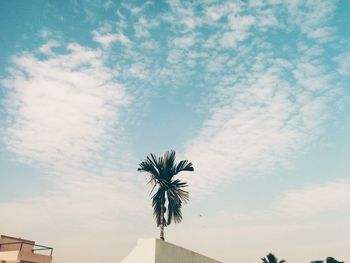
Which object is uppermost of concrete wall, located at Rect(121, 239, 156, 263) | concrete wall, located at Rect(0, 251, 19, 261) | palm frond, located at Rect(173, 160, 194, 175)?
palm frond, located at Rect(173, 160, 194, 175)

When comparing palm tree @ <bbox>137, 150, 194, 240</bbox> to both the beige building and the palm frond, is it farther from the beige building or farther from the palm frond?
the beige building

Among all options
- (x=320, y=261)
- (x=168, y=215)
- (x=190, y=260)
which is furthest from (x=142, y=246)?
(x=320, y=261)

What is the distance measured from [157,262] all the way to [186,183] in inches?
265

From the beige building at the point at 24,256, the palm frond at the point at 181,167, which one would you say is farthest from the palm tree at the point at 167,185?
the beige building at the point at 24,256

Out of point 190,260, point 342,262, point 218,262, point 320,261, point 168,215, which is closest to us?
point 190,260

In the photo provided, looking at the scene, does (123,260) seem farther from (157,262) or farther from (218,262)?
(218,262)

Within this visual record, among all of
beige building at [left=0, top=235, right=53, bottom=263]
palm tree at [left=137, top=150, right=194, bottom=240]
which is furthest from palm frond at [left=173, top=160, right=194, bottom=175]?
beige building at [left=0, top=235, right=53, bottom=263]

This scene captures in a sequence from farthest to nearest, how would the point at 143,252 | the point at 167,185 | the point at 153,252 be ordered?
the point at 167,185
the point at 143,252
the point at 153,252

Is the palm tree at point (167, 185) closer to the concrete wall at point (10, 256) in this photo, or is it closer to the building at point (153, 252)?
the building at point (153, 252)

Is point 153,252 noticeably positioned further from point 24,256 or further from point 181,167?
point 24,256

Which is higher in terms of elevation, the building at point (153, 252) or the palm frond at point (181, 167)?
the palm frond at point (181, 167)

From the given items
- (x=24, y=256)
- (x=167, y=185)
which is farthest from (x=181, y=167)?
(x=24, y=256)

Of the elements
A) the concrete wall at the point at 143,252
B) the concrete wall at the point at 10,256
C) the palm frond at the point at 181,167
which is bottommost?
the concrete wall at the point at 143,252

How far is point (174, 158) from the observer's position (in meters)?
16.0
